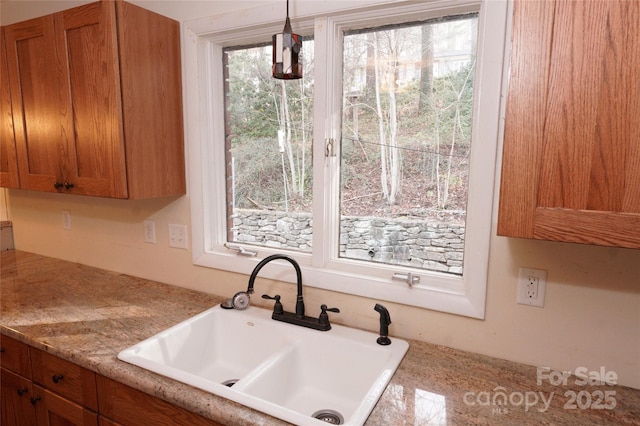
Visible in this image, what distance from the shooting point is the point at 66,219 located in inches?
88.5

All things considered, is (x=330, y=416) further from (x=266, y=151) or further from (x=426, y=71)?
(x=426, y=71)

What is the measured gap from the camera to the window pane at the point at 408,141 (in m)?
1.29

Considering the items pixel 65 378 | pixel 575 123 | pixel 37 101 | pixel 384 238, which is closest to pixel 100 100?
pixel 37 101

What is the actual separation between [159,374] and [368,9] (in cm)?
135

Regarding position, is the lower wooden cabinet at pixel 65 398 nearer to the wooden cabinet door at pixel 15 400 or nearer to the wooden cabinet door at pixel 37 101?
the wooden cabinet door at pixel 15 400

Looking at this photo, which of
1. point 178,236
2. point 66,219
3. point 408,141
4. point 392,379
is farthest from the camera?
point 66,219

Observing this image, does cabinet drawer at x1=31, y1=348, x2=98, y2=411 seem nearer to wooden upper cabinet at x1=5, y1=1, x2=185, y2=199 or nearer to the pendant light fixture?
wooden upper cabinet at x1=5, y1=1, x2=185, y2=199

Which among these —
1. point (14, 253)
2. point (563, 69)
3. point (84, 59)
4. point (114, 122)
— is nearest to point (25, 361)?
point (114, 122)

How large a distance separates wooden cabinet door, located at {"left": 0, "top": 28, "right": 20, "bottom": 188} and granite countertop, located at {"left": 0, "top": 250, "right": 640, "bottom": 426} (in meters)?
0.58

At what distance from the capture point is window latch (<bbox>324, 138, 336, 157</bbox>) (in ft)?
4.78

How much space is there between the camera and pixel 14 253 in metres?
2.46

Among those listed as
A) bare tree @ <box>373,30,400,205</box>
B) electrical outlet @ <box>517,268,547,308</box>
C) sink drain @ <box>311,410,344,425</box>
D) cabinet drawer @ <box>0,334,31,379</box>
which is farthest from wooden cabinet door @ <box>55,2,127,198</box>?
electrical outlet @ <box>517,268,547,308</box>

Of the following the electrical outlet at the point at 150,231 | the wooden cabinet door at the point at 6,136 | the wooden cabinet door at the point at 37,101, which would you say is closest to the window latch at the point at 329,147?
the electrical outlet at the point at 150,231

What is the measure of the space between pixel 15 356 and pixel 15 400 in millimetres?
207
